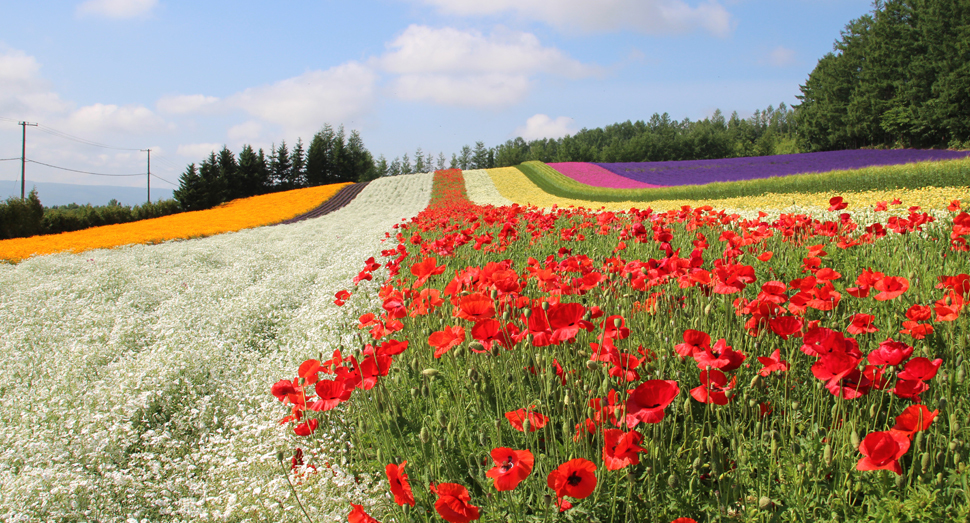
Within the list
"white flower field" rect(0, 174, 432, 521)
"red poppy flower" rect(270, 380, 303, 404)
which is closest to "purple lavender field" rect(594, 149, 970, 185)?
"white flower field" rect(0, 174, 432, 521)

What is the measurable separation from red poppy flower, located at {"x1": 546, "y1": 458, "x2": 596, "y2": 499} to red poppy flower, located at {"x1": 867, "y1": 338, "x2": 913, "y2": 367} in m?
1.07

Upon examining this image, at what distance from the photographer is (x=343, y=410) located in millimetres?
3178

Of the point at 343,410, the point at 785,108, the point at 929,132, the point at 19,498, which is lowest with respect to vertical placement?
the point at 19,498

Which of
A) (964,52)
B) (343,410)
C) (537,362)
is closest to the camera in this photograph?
(537,362)

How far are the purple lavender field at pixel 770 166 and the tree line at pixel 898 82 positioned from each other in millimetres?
9544

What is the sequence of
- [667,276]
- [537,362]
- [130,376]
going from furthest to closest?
[130,376] < [667,276] < [537,362]

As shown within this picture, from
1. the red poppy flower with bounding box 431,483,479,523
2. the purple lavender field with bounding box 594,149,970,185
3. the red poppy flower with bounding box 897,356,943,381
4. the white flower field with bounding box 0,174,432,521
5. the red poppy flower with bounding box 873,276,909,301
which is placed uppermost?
the purple lavender field with bounding box 594,149,970,185

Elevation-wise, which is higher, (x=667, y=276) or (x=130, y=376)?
(x=667, y=276)

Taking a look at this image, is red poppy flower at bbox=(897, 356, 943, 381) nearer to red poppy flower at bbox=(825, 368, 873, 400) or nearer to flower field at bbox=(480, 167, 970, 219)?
red poppy flower at bbox=(825, 368, 873, 400)

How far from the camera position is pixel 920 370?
1.56 m

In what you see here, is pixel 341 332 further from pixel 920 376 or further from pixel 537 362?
pixel 920 376

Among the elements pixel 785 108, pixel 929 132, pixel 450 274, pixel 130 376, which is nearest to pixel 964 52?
pixel 929 132

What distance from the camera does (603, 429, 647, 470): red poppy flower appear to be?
1.40 m

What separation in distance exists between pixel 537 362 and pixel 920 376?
1321 mm
